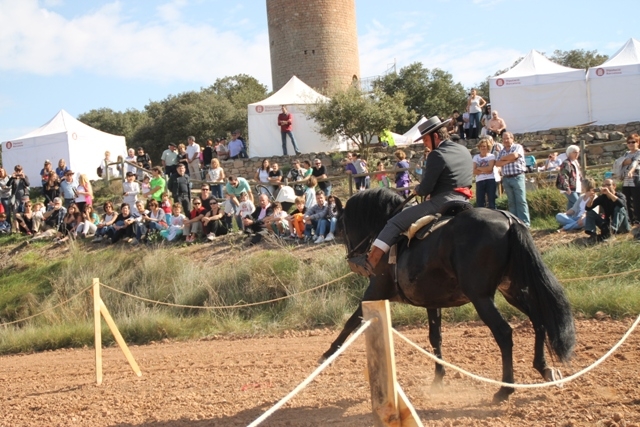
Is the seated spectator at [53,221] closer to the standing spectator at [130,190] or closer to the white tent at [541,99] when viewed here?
the standing spectator at [130,190]

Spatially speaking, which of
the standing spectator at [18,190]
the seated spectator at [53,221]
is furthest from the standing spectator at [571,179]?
the standing spectator at [18,190]

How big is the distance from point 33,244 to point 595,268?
15978 mm

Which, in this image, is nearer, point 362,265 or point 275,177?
point 362,265

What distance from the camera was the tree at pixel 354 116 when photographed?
90.3 feet

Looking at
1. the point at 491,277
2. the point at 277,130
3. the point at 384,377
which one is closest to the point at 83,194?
the point at 277,130

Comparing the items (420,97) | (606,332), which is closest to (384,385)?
(606,332)

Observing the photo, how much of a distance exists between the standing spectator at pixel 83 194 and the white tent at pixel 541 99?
14911 millimetres

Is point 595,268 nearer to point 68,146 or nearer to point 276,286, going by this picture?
point 276,286

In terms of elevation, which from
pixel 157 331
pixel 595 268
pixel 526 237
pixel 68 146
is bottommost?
pixel 157 331

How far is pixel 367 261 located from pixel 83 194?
47.4 ft

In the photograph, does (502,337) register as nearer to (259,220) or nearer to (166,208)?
(259,220)

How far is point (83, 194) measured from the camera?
19.8 meters

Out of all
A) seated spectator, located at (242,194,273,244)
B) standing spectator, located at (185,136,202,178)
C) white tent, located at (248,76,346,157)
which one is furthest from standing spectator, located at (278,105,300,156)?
seated spectator, located at (242,194,273,244)

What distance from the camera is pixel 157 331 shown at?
13195 mm
